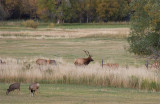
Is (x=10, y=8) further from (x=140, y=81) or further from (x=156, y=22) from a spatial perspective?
(x=140, y=81)

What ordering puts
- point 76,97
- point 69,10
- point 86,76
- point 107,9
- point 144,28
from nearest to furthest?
point 76,97
point 86,76
point 144,28
point 69,10
point 107,9

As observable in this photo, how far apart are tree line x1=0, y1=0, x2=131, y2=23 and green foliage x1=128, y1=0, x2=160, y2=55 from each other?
99.0m

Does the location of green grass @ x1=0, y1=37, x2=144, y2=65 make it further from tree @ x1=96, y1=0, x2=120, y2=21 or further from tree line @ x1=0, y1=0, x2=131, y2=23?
tree @ x1=96, y1=0, x2=120, y2=21

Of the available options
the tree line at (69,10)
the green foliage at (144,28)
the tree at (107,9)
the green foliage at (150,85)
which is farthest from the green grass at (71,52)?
the tree at (107,9)

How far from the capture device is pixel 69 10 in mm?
133750

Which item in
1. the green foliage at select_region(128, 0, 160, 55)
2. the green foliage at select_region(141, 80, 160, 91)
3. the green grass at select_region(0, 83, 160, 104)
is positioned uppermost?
the green foliage at select_region(128, 0, 160, 55)

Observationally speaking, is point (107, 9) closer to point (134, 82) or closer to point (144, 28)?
point (144, 28)

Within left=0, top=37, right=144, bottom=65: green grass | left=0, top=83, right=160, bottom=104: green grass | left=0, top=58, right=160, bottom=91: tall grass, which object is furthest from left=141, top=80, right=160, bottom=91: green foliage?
left=0, top=37, right=144, bottom=65: green grass

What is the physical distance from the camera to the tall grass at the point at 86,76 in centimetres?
2228

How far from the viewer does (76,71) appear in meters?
24.3

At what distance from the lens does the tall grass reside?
22281 millimetres

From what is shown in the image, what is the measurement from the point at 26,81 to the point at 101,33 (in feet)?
171

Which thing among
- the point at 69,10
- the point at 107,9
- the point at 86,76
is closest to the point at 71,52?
the point at 86,76

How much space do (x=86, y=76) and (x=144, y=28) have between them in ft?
37.1
